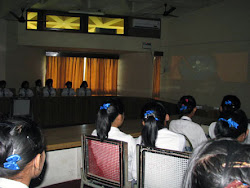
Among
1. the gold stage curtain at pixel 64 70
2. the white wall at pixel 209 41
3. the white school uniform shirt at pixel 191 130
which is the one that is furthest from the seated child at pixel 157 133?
the gold stage curtain at pixel 64 70

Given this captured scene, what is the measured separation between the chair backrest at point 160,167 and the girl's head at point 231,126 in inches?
22.1

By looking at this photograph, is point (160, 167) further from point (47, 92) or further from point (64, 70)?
point (64, 70)

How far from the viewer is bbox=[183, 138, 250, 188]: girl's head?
0.67m

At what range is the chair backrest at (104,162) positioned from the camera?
170 centimetres

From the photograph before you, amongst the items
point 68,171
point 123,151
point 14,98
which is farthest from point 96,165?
point 14,98

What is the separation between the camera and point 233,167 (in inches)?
26.4

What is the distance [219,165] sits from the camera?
27.3 inches

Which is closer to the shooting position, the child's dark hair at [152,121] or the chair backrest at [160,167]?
the chair backrest at [160,167]

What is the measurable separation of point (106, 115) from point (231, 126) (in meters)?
0.91

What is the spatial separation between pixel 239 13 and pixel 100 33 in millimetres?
3956

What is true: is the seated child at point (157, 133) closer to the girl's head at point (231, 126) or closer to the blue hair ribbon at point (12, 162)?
the girl's head at point (231, 126)

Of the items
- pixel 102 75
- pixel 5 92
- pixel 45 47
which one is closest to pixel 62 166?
pixel 5 92

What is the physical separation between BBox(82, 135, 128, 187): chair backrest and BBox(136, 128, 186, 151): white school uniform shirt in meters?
0.34

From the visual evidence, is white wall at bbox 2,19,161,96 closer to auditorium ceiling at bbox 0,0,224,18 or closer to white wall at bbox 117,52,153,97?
white wall at bbox 117,52,153,97
